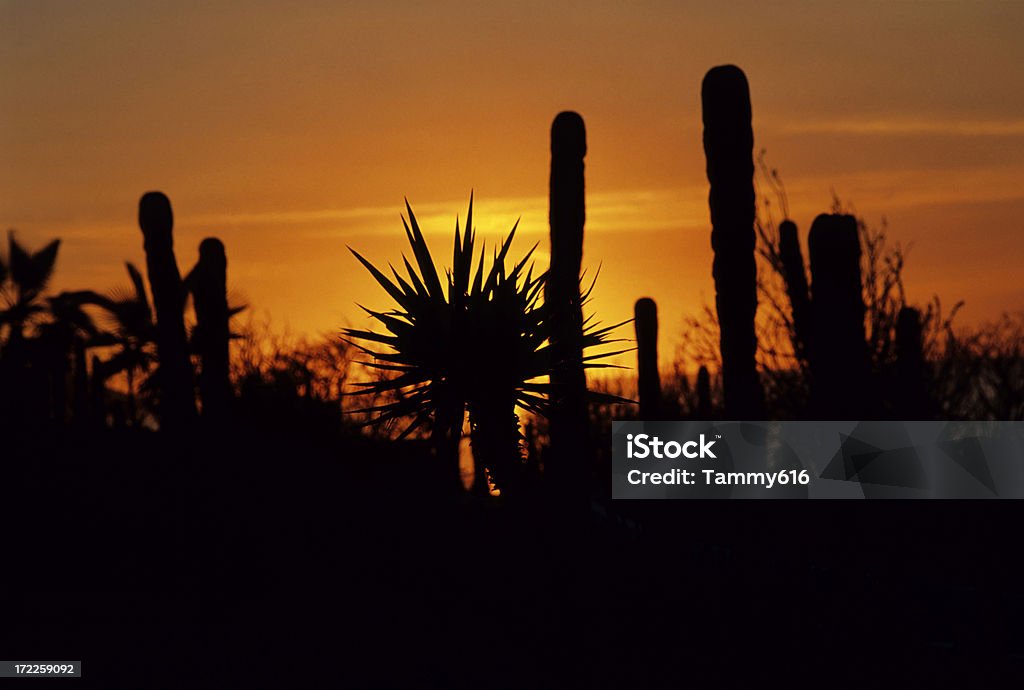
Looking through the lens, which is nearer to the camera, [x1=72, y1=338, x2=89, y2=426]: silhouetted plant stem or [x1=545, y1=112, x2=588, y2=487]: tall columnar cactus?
[x1=545, y1=112, x2=588, y2=487]: tall columnar cactus

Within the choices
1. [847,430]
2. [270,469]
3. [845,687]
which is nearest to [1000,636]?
[845,687]

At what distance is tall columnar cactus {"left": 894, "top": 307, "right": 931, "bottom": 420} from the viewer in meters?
20.1

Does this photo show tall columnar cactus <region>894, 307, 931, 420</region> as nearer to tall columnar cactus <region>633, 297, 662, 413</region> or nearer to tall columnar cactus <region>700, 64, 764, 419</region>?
tall columnar cactus <region>633, 297, 662, 413</region>

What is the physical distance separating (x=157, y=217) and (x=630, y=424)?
8498 millimetres

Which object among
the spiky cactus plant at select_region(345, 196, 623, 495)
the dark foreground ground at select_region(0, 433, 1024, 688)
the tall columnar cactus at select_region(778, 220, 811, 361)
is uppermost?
the tall columnar cactus at select_region(778, 220, 811, 361)

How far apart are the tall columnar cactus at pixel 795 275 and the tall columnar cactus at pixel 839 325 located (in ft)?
20.6

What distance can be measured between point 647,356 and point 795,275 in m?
3.08

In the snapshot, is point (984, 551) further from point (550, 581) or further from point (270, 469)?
point (270, 469)

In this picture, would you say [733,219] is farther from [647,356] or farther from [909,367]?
[647,356]

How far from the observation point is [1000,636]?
9.08m

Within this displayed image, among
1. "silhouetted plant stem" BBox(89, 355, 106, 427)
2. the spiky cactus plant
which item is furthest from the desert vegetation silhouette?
"silhouetted plant stem" BBox(89, 355, 106, 427)

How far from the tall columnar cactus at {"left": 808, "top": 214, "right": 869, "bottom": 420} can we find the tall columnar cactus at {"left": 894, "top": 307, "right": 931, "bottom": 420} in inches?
229

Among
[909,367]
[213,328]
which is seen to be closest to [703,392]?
[909,367]

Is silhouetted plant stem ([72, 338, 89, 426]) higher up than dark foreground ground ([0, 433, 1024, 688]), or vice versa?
silhouetted plant stem ([72, 338, 89, 426])
